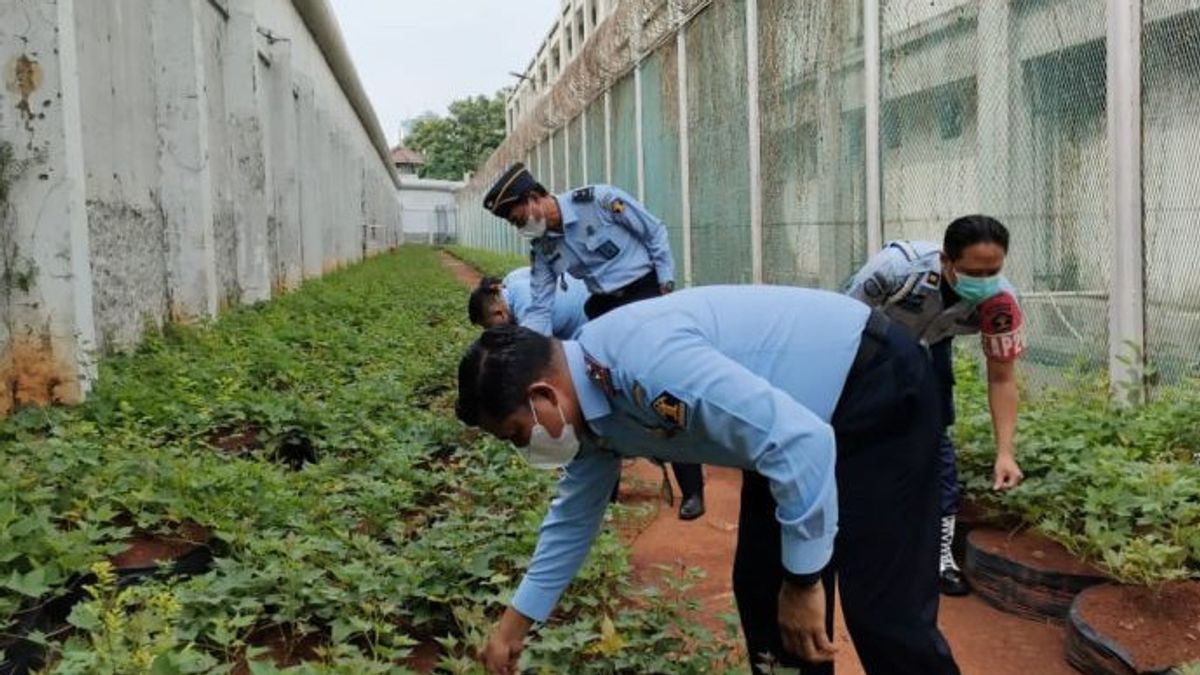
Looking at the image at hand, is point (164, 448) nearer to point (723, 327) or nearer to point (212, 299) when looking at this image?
point (723, 327)

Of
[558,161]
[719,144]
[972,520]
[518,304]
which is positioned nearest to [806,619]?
[972,520]

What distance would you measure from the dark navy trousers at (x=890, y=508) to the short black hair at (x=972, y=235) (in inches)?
40.9

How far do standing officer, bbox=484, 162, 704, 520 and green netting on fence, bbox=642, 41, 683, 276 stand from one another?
5319mm

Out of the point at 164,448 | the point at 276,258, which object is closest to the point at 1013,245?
the point at 164,448

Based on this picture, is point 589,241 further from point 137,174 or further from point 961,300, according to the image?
point 137,174

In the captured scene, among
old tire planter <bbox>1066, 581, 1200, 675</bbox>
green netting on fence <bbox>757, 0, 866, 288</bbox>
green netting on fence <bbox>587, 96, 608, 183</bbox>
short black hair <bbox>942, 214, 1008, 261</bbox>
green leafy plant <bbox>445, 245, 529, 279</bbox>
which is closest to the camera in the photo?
old tire planter <bbox>1066, 581, 1200, 675</bbox>

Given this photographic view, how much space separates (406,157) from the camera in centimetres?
7062

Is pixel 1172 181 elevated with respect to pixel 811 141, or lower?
lower

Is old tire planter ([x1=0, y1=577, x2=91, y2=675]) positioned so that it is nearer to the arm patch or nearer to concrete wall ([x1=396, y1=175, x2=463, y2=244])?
the arm patch

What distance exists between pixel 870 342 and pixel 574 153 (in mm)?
15805

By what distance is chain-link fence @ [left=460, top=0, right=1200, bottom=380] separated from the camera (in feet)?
13.8

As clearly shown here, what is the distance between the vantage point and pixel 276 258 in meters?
14.5

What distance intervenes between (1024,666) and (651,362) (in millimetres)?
1978

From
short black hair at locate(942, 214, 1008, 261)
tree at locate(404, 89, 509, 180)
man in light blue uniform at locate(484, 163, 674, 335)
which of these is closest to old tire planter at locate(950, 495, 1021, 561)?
short black hair at locate(942, 214, 1008, 261)
